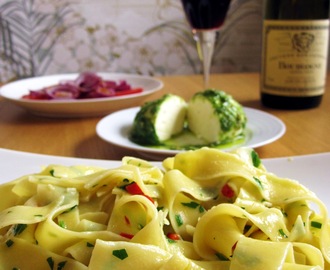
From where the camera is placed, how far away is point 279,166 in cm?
103

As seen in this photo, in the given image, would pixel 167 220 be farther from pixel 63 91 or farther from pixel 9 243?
pixel 63 91

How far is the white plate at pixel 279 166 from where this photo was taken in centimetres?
97

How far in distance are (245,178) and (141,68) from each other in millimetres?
2727

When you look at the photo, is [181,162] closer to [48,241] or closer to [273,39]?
[48,241]

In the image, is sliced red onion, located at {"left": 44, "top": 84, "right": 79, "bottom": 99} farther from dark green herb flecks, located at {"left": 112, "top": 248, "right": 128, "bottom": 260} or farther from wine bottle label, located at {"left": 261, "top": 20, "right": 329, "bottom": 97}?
dark green herb flecks, located at {"left": 112, "top": 248, "right": 128, "bottom": 260}

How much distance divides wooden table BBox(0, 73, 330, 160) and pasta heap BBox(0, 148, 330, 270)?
39 cm

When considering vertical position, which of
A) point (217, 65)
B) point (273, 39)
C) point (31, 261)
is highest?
point (273, 39)

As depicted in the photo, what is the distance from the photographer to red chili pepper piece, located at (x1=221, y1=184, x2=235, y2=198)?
858mm

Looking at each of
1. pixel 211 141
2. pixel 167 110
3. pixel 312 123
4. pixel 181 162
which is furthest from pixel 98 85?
pixel 181 162

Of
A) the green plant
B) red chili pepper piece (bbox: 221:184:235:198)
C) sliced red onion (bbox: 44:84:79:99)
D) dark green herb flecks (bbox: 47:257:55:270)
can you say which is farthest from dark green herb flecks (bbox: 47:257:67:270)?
the green plant

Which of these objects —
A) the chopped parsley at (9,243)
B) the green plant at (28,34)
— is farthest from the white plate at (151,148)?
the green plant at (28,34)

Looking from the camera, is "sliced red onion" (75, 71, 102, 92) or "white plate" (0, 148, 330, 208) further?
"sliced red onion" (75, 71, 102, 92)

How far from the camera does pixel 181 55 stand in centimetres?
350

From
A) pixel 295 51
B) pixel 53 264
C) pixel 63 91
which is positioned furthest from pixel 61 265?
pixel 295 51
